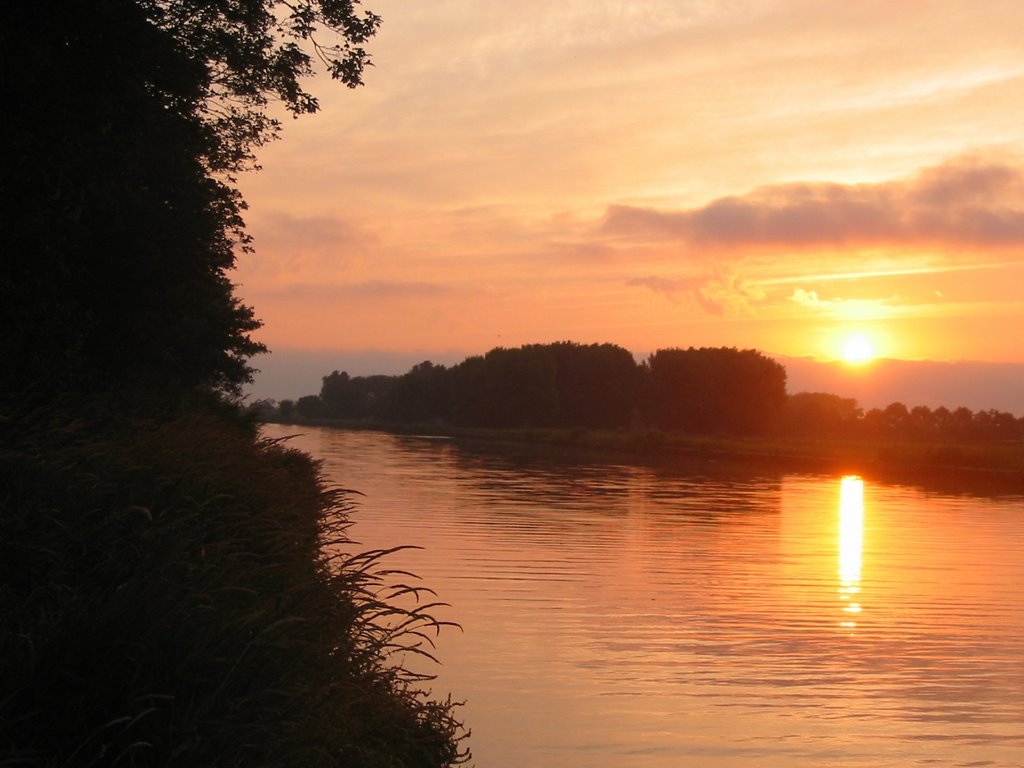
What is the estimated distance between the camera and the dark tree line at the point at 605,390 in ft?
333

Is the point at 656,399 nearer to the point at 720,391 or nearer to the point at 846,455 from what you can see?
the point at 720,391

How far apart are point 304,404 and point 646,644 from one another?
172710 millimetres

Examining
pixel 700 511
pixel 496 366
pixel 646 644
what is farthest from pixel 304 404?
pixel 646 644

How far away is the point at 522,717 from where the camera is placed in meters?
9.47

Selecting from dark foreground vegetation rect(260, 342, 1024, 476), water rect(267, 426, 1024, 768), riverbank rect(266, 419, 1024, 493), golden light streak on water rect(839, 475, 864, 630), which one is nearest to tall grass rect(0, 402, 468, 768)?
water rect(267, 426, 1024, 768)

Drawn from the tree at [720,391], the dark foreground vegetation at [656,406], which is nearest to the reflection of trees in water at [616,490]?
the dark foreground vegetation at [656,406]

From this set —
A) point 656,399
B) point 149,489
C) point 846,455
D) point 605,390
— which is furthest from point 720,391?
point 149,489

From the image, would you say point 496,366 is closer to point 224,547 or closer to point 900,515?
point 900,515

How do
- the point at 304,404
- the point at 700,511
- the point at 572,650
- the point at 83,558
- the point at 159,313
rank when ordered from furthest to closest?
the point at 304,404, the point at 700,511, the point at 159,313, the point at 572,650, the point at 83,558

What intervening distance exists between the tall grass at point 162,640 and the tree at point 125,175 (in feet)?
10.6

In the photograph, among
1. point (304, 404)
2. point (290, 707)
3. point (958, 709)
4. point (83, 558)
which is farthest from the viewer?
point (304, 404)

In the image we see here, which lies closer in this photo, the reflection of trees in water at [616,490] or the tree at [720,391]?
the reflection of trees in water at [616,490]

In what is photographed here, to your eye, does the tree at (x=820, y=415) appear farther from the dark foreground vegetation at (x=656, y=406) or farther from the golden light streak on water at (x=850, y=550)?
the golden light streak on water at (x=850, y=550)

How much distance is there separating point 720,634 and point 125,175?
965 cm
